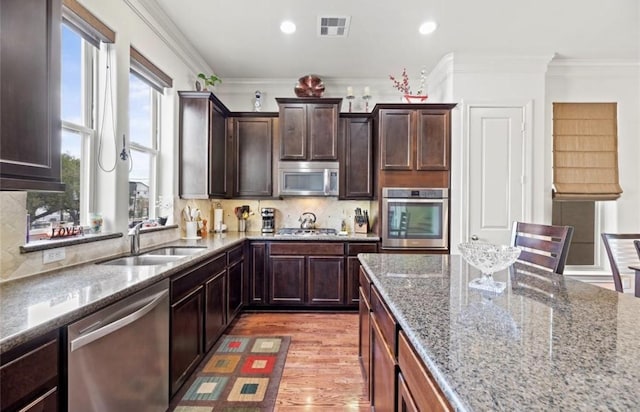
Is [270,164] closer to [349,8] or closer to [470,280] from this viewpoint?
[349,8]

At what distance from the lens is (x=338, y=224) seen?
174 inches

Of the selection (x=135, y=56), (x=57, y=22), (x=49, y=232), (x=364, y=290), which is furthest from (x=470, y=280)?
(x=135, y=56)

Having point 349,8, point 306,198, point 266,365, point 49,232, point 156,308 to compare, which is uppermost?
point 349,8

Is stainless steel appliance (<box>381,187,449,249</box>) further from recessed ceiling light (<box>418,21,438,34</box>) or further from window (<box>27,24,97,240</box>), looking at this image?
window (<box>27,24,97,240</box>)

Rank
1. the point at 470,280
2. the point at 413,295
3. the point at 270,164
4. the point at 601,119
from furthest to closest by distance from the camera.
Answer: the point at 270,164 < the point at 601,119 < the point at 470,280 < the point at 413,295

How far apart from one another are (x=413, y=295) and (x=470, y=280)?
1.40ft

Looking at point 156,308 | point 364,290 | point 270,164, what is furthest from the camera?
point 270,164

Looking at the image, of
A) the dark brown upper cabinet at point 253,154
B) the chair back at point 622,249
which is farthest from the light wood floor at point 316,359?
the chair back at point 622,249

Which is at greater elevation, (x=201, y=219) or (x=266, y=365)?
(x=201, y=219)

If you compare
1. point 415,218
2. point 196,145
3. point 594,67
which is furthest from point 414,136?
point 196,145

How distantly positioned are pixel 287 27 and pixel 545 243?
9.26 feet

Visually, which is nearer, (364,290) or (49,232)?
(49,232)

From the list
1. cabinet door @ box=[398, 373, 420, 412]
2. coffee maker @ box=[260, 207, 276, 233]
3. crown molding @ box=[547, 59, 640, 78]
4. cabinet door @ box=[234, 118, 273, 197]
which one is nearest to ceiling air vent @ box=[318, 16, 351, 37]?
cabinet door @ box=[234, 118, 273, 197]

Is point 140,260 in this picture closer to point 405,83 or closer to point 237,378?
point 237,378
